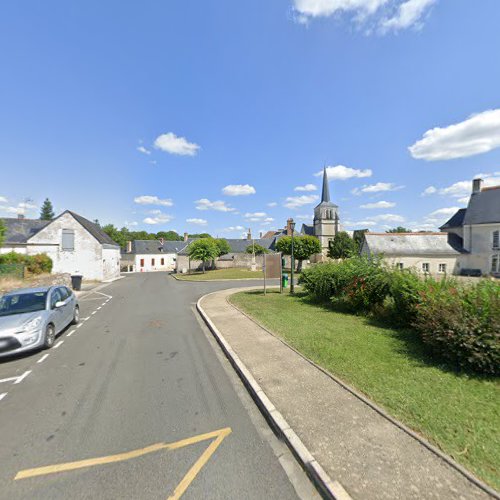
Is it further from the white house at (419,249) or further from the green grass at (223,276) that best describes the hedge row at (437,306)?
the white house at (419,249)

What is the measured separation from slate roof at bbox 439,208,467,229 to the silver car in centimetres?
4726

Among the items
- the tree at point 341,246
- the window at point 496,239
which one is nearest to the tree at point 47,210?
the tree at point 341,246

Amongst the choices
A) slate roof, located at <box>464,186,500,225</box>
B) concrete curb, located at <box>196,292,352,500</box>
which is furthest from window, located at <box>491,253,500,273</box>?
concrete curb, located at <box>196,292,352,500</box>

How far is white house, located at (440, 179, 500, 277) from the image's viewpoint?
105 feet

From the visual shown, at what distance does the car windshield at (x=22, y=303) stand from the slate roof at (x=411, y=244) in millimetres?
32768

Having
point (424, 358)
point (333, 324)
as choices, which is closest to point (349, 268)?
point (333, 324)

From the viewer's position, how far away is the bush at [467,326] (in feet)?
15.3

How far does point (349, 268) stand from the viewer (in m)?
11.2

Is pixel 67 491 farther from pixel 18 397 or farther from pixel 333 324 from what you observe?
pixel 333 324

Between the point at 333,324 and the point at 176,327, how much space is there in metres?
5.41

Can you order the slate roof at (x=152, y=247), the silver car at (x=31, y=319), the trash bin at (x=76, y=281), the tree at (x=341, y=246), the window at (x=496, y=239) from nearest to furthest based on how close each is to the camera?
the silver car at (x=31, y=319) → the trash bin at (x=76, y=281) → the window at (x=496, y=239) → the tree at (x=341, y=246) → the slate roof at (x=152, y=247)

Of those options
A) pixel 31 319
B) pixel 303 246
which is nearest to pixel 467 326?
pixel 31 319

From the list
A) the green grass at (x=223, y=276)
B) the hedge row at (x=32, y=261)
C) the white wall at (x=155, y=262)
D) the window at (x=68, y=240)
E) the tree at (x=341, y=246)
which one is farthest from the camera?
the white wall at (x=155, y=262)

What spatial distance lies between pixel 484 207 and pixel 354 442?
44.1 meters
